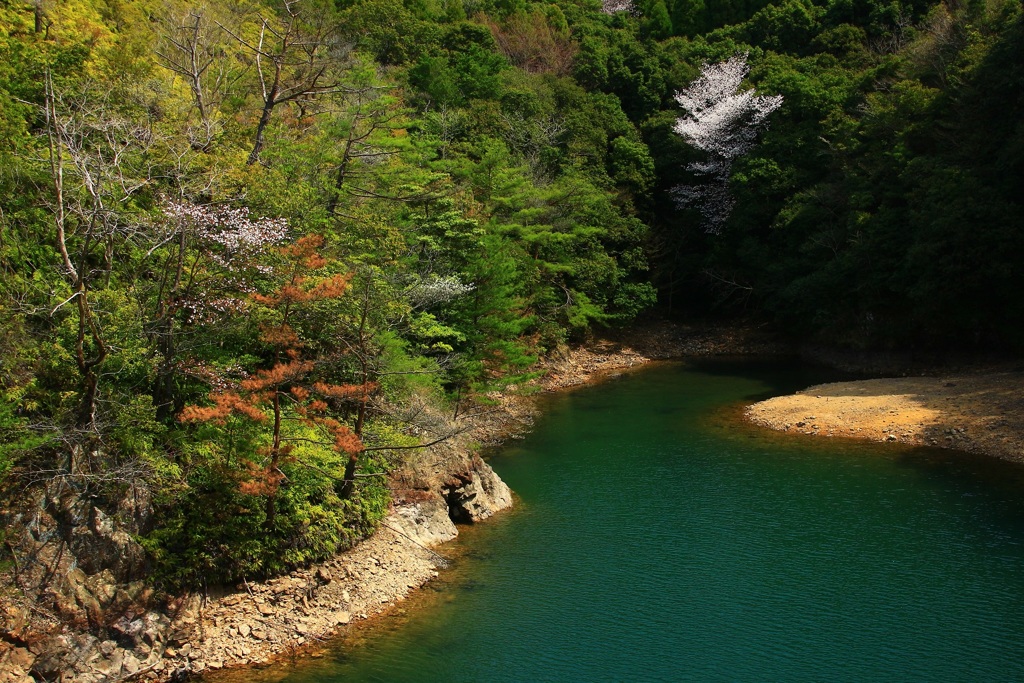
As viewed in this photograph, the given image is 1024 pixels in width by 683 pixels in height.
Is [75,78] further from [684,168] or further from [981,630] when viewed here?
[684,168]

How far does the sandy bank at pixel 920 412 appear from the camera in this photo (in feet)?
81.1

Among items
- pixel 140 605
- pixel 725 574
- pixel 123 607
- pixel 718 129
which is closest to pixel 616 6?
pixel 718 129

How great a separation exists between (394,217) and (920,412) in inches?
676

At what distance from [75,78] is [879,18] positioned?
37494mm

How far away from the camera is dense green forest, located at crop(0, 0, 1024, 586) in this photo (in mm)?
14906

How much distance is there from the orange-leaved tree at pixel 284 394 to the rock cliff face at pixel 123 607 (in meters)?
1.56

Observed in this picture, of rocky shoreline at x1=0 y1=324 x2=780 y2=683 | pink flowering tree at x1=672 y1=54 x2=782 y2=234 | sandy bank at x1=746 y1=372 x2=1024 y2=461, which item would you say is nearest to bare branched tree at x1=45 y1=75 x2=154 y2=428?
rocky shoreline at x1=0 y1=324 x2=780 y2=683

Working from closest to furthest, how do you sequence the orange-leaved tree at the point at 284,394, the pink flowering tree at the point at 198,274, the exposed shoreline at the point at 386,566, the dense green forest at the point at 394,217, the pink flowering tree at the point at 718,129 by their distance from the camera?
the exposed shoreline at the point at 386,566
the orange-leaved tree at the point at 284,394
the dense green forest at the point at 394,217
the pink flowering tree at the point at 198,274
the pink flowering tree at the point at 718,129

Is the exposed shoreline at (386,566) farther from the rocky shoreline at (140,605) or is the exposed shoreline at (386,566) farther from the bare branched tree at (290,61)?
the bare branched tree at (290,61)

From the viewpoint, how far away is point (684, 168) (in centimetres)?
4225

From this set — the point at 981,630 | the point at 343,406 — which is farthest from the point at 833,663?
the point at 343,406

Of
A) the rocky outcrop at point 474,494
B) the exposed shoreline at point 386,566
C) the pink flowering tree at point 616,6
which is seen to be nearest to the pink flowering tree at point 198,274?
the exposed shoreline at point 386,566

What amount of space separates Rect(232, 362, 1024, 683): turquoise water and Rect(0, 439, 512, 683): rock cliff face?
37.5 inches

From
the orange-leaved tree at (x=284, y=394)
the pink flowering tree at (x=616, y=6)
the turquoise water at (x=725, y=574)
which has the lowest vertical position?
the turquoise water at (x=725, y=574)
